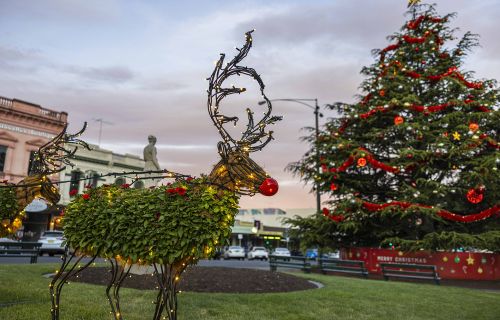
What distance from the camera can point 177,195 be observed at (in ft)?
16.6

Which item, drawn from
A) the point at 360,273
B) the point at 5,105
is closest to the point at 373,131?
the point at 360,273

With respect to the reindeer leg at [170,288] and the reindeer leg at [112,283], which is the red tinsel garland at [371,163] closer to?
the reindeer leg at [112,283]

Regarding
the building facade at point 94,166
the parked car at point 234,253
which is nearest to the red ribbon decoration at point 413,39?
the parked car at point 234,253

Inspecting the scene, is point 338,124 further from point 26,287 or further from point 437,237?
point 26,287

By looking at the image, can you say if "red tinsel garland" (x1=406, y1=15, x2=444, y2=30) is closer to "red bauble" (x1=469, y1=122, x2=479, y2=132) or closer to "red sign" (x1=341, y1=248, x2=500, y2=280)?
"red bauble" (x1=469, y1=122, x2=479, y2=132)

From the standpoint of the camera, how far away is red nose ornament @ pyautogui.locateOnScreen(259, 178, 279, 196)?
4.80 meters

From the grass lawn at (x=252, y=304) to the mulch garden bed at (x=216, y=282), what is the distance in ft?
2.58

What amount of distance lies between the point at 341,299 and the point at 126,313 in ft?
16.3

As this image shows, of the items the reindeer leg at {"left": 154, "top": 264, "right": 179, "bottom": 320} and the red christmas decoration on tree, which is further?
the red christmas decoration on tree

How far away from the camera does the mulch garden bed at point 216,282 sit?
10.2 m

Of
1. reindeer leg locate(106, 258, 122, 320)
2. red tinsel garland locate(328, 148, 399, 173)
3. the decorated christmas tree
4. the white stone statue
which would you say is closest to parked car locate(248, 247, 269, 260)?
the decorated christmas tree

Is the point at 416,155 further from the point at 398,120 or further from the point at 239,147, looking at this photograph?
the point at 239,147

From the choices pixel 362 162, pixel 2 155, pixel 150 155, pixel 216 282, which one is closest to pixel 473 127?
pixel 362 162

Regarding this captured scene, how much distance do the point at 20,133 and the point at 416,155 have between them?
94.5 feet
